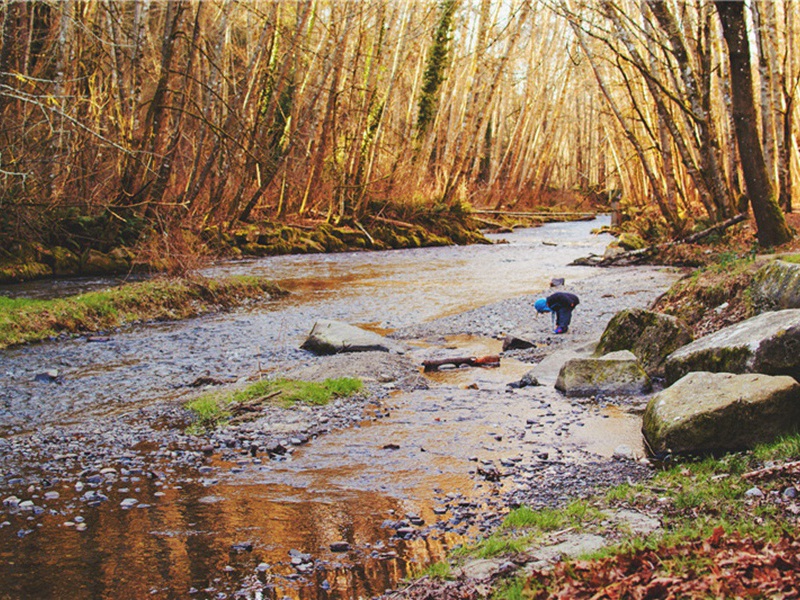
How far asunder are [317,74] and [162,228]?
14801 mm

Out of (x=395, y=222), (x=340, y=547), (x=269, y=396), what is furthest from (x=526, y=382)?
(x=395, y=222)

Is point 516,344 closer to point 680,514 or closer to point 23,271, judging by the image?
point 680,514

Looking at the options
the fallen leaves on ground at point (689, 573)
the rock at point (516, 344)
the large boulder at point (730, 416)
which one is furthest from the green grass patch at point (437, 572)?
the rock at point (516, 344)

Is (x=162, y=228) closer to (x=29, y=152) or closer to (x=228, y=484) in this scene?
(x=29, y=152)

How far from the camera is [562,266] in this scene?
66.9ft

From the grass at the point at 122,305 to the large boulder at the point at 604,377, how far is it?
7387 millimetres

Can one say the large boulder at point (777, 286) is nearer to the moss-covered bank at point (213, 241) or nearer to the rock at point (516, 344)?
the rock at point (516, 344)

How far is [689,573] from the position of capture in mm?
3076

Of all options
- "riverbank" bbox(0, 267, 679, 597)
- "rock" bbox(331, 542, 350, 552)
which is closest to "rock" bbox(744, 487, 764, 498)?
"riverbank" bbox(0, 267, 679, 597)

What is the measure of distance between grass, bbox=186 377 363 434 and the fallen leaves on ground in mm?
4041

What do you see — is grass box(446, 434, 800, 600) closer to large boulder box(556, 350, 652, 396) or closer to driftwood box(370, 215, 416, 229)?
large boulder box(556, 350, 652, 396)

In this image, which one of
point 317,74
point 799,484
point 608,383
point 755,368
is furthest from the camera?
point 317,74

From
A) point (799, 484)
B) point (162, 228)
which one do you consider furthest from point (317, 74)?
point (799, 484)

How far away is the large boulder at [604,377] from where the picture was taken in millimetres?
7410
